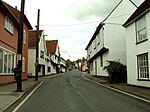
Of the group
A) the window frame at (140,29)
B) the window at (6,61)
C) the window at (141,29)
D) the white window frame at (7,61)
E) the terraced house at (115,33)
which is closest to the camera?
the window frame at (140,29)

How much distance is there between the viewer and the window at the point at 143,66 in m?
18.1

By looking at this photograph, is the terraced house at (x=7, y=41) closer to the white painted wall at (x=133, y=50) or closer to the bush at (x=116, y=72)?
the bush at (x=116, y=72)

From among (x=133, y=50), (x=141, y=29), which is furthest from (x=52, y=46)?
(x=141, y=29)

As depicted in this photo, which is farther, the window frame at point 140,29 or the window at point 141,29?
the window at point 141,29

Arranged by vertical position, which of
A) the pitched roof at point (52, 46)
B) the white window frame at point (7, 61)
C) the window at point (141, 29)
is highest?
the pitched roof at point (52, 46)

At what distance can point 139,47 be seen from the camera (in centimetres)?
1916

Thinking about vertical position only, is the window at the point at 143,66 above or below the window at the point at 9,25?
below

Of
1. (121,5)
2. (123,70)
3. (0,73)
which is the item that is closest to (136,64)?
(123,70)

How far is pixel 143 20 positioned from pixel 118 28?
11488mm

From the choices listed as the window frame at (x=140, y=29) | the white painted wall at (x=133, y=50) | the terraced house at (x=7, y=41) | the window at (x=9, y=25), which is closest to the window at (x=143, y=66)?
the white painted wall at (x=133, y=50)

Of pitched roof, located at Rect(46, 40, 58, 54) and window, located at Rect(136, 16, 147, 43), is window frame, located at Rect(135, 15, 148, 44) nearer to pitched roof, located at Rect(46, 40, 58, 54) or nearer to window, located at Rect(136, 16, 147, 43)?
window, located at Rect(136, 16, 147, 43)

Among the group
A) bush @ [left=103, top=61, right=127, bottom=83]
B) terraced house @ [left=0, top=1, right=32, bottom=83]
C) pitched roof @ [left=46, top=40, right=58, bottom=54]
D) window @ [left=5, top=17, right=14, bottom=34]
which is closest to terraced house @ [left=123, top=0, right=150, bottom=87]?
bush @ [left=103, top=61, right=127, bottom=83]

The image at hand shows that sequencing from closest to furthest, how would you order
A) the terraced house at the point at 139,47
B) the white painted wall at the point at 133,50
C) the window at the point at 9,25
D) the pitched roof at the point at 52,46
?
the terraced house at the point at 139,47, the white painted wall at the point at 133,50, the window at the point at 9,25, the pitched roof at the point at 52,46

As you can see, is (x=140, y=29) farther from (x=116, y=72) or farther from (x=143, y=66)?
(x=116, y=72)
